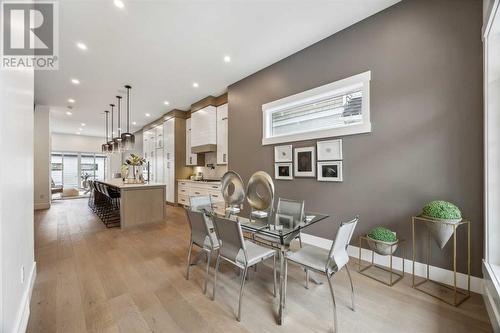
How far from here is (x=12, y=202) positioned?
1372mm

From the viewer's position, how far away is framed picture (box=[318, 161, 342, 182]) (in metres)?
2.91

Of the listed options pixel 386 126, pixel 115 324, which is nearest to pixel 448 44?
pixel 386 126

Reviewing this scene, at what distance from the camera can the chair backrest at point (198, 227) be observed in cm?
212

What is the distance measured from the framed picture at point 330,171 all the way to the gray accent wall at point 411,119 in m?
0.08

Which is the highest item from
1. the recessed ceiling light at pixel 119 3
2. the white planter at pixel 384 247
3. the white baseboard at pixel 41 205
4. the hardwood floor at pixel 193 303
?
the recessed ceiling light at pixel 119 3

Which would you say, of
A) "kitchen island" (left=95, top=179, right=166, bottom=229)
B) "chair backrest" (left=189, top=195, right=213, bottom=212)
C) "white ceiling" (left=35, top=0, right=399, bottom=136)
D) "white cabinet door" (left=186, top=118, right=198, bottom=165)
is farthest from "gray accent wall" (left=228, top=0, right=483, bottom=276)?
"white cabinet door" (left=186, top=118, right=198, bottom=165)

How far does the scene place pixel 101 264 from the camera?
2.58 metres

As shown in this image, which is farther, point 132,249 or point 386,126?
point 132,249

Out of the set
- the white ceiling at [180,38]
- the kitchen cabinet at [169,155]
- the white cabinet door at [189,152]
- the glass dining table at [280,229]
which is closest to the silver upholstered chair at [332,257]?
the glass dining table at [280,229]

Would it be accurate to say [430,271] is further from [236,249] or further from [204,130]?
[204,130]

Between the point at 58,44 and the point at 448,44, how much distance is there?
5.15 metres

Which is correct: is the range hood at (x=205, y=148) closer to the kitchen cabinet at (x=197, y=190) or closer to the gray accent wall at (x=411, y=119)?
the kitchen cabinet at (x=197, y=190)

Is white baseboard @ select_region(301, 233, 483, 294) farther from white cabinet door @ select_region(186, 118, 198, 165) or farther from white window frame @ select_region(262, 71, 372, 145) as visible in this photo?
white cabinet door @ select_region(186, 118, 198, 165)

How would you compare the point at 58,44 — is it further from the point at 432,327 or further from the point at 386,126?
the point at 432,327
